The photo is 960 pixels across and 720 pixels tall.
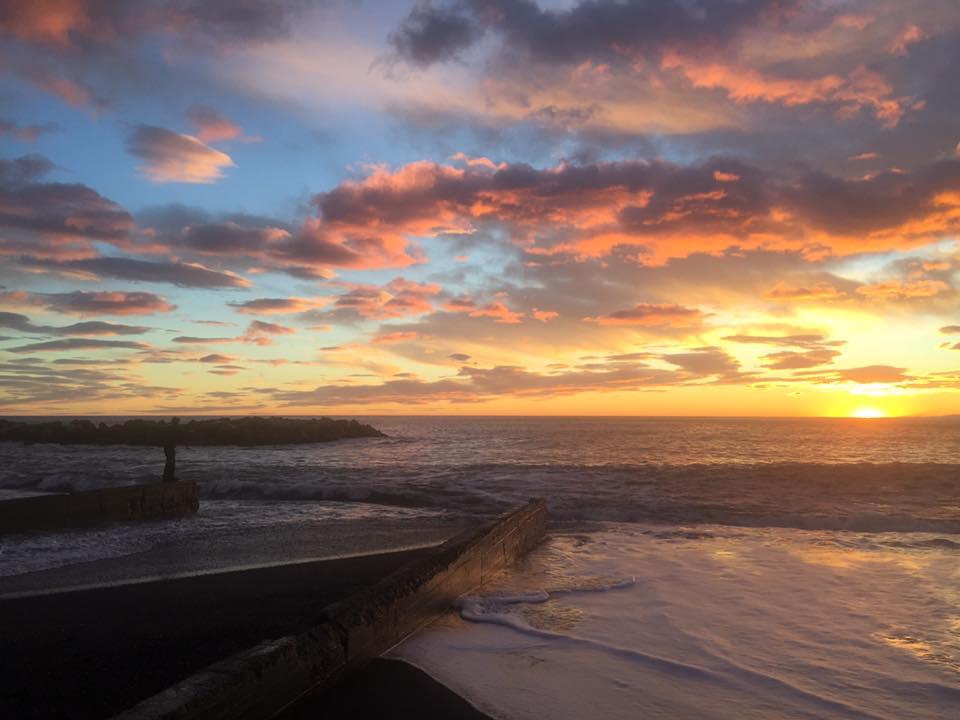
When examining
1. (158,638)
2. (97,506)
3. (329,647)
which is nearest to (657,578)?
(329,647)

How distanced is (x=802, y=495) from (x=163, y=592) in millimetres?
17290

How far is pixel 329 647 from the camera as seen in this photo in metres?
4.66

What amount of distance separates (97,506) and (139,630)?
839 cm

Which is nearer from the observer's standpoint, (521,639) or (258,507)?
(521,639)

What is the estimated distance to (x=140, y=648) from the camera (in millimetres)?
5465

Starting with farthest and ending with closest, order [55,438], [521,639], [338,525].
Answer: [55,438] < [338,525] < [521,639]

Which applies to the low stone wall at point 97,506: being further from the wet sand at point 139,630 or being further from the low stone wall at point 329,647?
the low stone wall at point 329,647

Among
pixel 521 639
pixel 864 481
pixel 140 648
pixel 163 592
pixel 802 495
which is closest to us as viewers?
pixel 140 648

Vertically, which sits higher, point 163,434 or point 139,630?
point 163,434

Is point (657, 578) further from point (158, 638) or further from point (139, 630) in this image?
point (139, 630)

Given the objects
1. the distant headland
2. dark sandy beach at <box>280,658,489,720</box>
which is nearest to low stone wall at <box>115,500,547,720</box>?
dark sandy beach at <box>280,658,489,720</box>

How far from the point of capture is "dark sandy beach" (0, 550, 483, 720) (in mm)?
4422

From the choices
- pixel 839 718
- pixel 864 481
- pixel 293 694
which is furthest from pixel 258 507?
pixel 864 481

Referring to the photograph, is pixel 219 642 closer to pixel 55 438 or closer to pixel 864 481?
pixel 864 481
